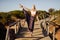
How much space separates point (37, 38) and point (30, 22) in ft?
3.28

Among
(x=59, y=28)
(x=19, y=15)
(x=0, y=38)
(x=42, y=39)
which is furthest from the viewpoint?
(x=19, y=15)

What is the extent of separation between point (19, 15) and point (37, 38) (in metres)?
29.3

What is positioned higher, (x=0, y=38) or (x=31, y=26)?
(x=31, y=26)

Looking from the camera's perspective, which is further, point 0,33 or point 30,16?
point 0,33

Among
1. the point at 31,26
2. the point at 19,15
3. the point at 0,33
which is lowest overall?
the point at 19,15

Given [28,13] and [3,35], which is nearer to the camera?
[28,13]

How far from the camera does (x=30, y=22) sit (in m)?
12.8

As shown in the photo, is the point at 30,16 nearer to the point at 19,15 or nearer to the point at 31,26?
the point at 31,26

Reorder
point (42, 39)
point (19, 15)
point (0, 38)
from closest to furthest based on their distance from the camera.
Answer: point (42, 39)
point (0, 38)
point (19, 15)

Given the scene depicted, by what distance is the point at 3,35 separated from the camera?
17.7 m

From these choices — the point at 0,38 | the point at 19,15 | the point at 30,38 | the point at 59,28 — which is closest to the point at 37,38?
the point at 30,38

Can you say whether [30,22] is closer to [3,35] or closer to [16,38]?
[16,38]

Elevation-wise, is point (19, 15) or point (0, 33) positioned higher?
point (0, 33)

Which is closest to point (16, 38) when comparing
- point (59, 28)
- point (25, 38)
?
point (25, 38)
